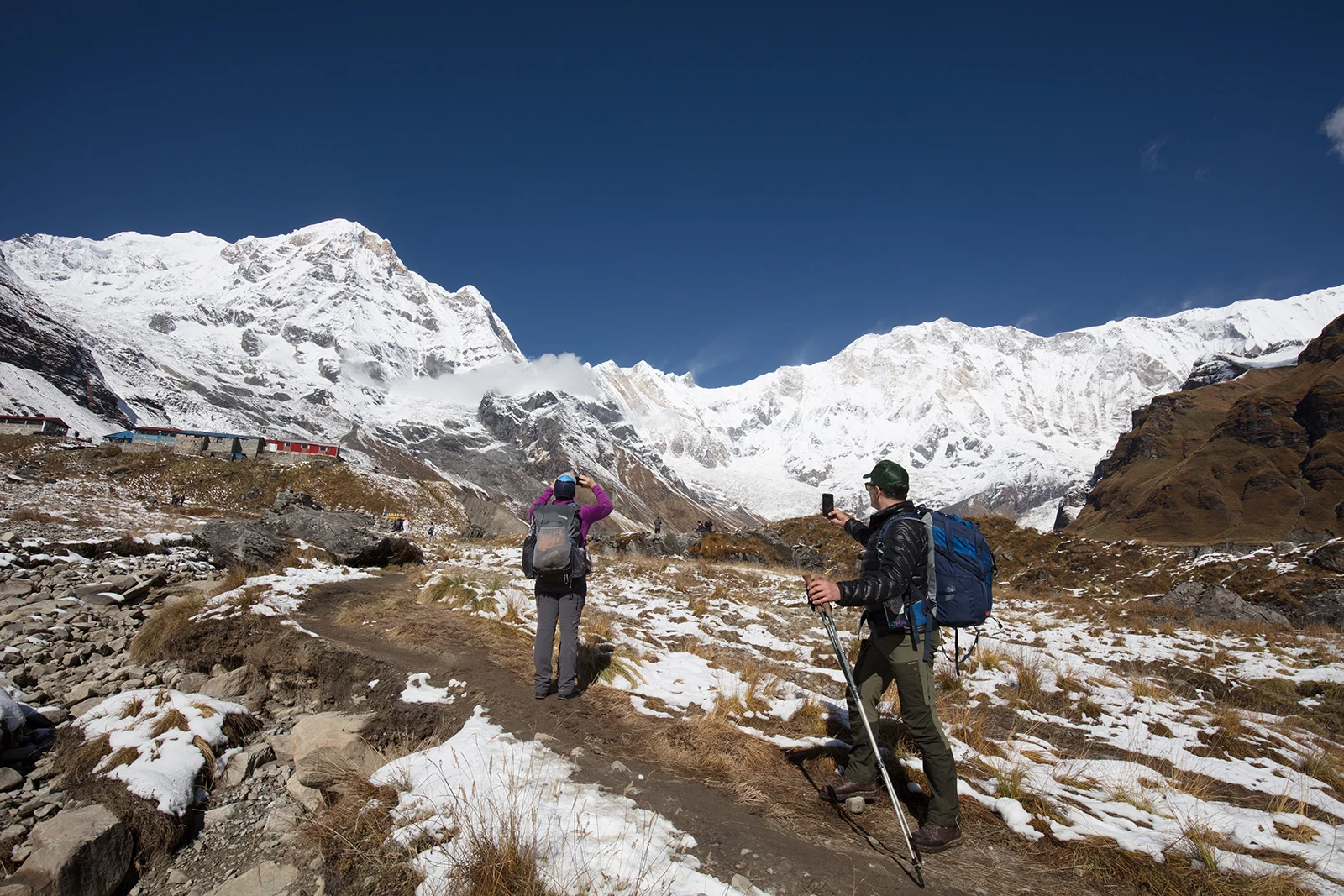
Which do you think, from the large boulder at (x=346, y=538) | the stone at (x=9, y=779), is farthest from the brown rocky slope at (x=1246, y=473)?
the stone at (x=9, y=779)

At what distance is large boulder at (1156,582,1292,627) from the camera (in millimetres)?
16828

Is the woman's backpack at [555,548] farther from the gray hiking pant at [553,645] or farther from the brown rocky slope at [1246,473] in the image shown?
the brown rocky slope at [1246,473]

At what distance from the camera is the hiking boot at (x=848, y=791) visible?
465 cm

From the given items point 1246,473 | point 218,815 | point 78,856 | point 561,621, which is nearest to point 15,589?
point 218,815

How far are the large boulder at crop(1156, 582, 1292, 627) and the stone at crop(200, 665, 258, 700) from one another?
24189 mm

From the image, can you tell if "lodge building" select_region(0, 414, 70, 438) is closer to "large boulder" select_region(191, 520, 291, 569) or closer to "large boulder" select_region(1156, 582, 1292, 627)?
"large boulder" select_region(191, 520, 291, 569)

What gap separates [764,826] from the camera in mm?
4227

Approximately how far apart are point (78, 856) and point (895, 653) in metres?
6.27

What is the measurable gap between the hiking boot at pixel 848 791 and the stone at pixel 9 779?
728 cm

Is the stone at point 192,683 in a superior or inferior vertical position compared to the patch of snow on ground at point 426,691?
inferior

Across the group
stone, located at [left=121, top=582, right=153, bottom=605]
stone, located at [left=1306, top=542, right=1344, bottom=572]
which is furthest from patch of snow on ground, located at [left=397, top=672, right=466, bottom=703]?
stone, located at [left=1306, top=542, right=1344, bottom=572]

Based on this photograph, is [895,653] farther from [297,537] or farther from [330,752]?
[297,537]

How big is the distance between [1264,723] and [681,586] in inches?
532

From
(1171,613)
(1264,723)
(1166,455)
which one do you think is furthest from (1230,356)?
(1264,723)
